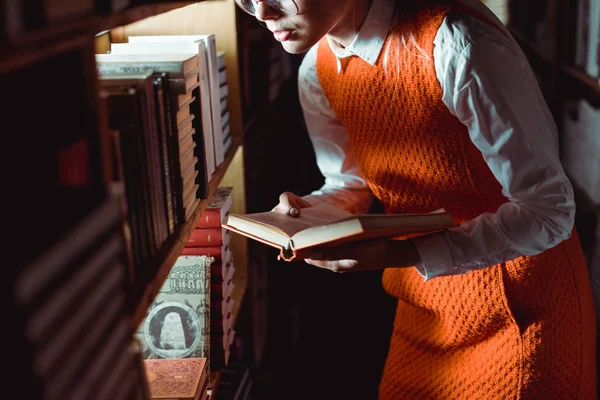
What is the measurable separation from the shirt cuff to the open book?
103mm

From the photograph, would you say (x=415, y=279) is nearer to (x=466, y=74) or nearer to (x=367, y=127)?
(x=367, y=127)

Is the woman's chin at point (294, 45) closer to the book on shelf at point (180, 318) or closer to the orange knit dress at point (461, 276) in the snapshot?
the orange knit dress at point (461, 276)

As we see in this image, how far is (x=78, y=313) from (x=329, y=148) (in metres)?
1.05

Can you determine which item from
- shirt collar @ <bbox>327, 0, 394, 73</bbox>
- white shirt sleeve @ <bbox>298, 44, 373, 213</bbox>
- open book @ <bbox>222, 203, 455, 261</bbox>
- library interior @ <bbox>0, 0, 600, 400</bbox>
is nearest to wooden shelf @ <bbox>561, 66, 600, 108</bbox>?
library interior @ <bbox>0, 0, 600, 400</bbox>

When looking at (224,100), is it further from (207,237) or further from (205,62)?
(207,237)

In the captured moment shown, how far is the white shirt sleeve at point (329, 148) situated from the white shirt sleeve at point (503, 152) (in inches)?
15.4

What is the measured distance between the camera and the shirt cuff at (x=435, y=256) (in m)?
1.10

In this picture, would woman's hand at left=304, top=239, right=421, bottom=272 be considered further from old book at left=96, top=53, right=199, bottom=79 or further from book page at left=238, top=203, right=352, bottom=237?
old book at left=96, top=53, right=199, bottom=79

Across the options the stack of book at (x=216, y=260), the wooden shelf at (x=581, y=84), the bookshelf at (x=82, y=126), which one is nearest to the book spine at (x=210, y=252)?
the stack of book at (x=216, y=260)

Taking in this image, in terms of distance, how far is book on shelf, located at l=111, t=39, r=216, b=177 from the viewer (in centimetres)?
116

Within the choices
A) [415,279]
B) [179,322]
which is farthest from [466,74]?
[179,322]

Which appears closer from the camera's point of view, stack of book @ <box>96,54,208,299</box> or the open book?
stack of book @ <box>96,54,208,299</box>

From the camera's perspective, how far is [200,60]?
1.20m

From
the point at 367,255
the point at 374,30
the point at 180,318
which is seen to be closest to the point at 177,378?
the point at 180,318
